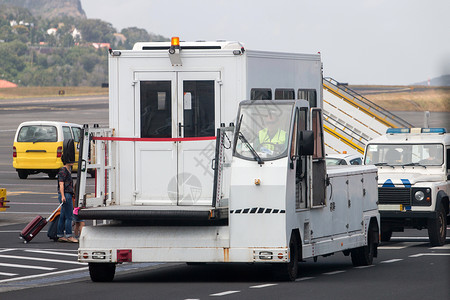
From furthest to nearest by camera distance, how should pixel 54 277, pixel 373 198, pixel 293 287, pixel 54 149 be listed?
pixel 54 149
pixel 373 198
pixel 54 277
pixel 293 287

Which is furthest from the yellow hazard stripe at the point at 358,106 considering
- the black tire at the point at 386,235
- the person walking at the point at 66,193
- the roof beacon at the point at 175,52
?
the roof beacon at the point at 175,52

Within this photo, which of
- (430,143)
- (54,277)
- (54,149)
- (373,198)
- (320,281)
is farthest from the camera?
(54,149)

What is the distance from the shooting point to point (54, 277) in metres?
15.4

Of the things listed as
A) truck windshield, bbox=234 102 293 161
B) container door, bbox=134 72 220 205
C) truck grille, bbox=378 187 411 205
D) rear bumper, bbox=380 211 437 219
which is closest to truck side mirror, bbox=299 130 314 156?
truck windshield, bbox=234 102 293 161

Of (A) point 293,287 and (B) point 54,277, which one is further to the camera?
(B) point 54,277

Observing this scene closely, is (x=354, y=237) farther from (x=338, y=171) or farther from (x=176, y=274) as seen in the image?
(x=176, y=274)

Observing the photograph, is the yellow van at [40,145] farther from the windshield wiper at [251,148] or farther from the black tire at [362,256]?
the windshield wiper at [251,148]

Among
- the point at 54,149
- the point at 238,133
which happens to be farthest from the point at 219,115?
the point at 54,149

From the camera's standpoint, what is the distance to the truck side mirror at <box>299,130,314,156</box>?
13688 mm

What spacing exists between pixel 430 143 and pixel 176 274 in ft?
27.0

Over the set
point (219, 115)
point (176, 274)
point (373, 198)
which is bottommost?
point (176, 274)

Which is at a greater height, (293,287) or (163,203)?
(163,203)

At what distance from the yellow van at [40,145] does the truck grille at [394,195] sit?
17468mm

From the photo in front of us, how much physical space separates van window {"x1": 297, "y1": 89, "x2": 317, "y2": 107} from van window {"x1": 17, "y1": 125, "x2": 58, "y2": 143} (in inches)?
846
